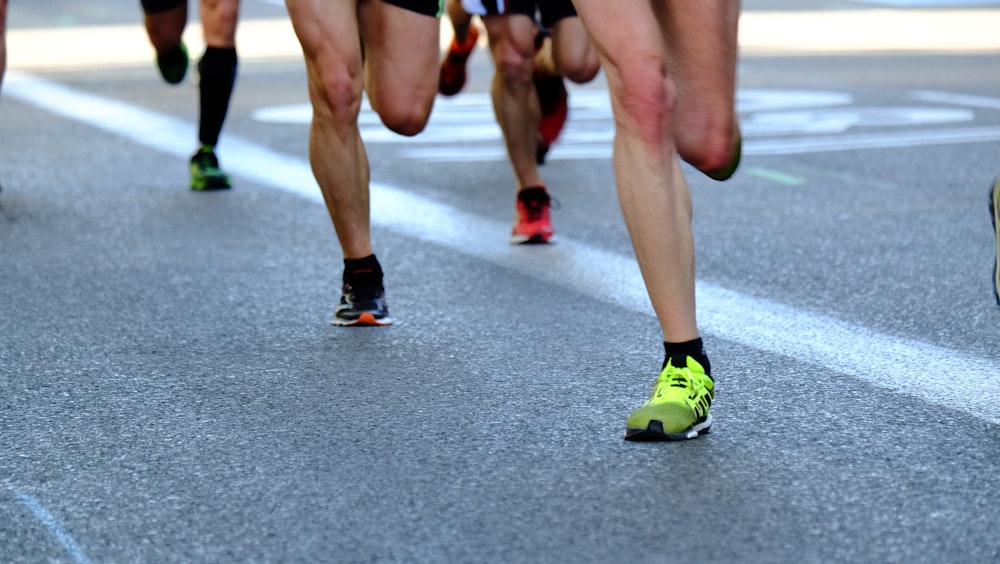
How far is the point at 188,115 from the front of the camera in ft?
34.8

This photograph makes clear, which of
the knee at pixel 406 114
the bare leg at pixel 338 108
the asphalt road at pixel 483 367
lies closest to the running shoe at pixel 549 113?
the asphalt road at pixel 483 367

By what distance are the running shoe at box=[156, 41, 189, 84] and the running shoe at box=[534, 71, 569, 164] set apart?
5.96ft

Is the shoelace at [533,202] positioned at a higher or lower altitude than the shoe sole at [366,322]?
lower

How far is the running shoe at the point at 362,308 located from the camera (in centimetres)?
481

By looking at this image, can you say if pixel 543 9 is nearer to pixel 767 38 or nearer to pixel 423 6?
pixel 423 6

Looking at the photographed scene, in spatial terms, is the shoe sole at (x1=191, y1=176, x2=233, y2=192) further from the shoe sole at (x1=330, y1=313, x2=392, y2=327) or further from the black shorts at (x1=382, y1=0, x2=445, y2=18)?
the black shorts at (x1=382, y1=0, x2=445, y2=18)

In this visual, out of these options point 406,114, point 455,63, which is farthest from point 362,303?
point 455,63

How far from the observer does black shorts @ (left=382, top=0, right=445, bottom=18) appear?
466cm

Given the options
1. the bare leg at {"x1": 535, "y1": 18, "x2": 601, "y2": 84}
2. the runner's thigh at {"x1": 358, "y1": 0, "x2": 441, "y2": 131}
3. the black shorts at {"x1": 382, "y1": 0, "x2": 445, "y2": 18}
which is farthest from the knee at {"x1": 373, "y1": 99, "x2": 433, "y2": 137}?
the bare leg at {"x1": 535, "y1": 18, "x2": 601, "y2": 84}

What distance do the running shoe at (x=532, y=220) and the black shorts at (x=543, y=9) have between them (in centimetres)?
67

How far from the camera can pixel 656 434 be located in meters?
3.44

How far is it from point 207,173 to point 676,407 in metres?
4.58

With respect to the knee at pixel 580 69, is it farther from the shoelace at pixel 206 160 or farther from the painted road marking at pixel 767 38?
the painted road marking at pixel 767 38

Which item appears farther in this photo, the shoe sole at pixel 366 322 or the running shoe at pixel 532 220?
the running shoe at pixel 532 220
